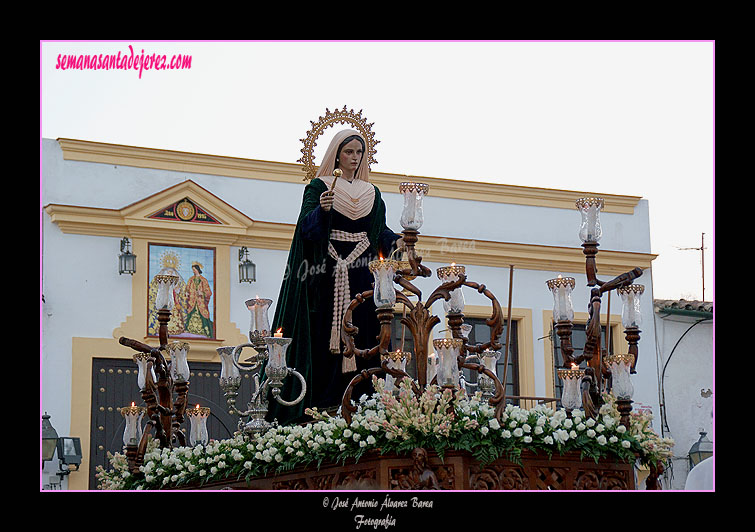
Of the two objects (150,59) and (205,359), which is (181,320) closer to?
(205,359)

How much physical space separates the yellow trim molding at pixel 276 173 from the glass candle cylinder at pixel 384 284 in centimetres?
670

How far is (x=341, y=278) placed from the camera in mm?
→ 9070

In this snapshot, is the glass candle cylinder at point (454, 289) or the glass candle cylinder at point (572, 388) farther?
the glass candle cylinder at point (572, 388)

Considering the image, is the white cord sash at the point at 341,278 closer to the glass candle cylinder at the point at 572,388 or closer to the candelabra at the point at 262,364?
the candelabra at the point at 262,364

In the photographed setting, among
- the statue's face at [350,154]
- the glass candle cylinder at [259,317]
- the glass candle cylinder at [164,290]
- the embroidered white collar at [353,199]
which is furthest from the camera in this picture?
the statue's face at [350,154]

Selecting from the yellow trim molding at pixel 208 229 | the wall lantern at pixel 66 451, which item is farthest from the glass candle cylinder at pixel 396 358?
the yellow trim molding at pixel 208 229

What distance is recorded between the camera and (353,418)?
7.11 m

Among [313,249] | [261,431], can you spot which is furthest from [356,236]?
[261,431]

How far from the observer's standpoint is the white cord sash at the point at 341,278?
8953mm

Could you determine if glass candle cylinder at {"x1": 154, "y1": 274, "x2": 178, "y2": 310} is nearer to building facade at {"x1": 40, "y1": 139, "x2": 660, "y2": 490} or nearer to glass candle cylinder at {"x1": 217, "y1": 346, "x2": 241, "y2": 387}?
glass candle cylinder at {"x1": 217, "y1": 346, "x2": 241, "y2": 387}

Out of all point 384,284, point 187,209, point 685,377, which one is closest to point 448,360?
point 384,284
